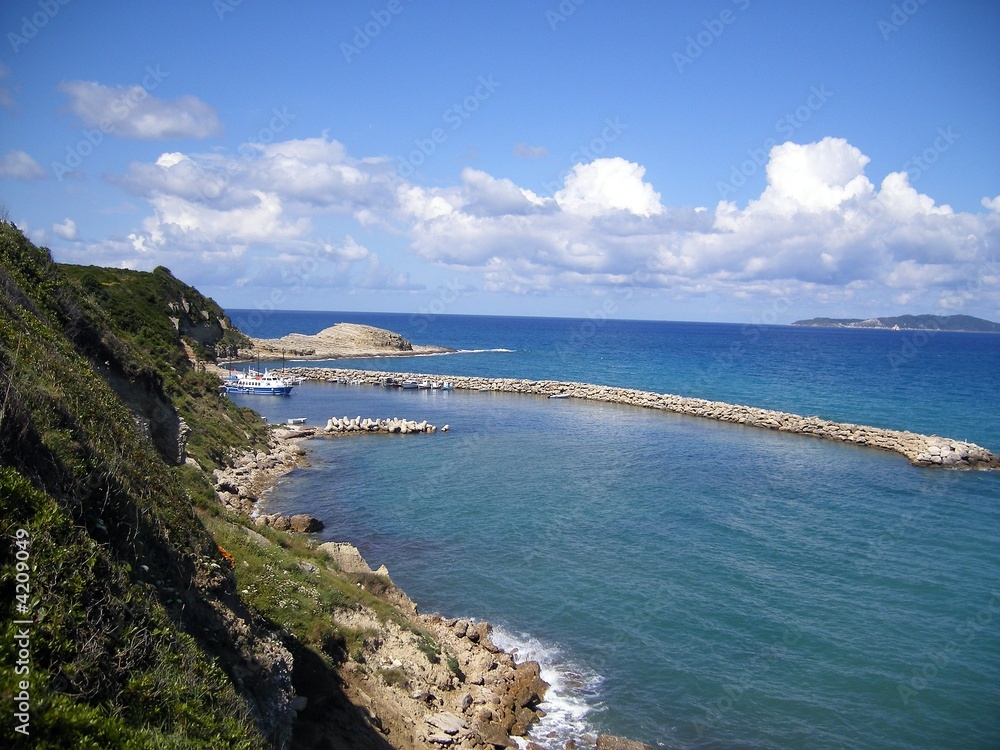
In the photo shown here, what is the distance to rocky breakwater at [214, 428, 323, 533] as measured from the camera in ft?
96.0

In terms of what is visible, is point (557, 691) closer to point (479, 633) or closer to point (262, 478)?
point (479, 633)

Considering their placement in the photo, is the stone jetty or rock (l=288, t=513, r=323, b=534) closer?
rock (l=288, t=513, r=323, b=534)

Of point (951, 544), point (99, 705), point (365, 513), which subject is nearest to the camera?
point (99, 705)

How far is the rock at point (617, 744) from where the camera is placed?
1633 centimetres

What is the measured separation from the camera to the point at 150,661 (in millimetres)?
7648

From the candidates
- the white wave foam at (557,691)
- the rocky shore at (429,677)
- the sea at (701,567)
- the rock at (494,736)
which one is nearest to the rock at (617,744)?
the sea at (701,567)

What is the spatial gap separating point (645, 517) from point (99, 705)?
29897 mm

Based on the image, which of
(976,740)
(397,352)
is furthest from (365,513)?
(397,352)

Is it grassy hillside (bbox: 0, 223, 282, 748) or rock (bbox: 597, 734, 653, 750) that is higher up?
grassy hillside (bbox: 0, 223, 282, 748)

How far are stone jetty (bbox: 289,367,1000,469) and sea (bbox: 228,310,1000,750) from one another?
92.3 inches

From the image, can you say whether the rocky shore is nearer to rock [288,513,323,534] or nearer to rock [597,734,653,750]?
rock [597,734,653,750]

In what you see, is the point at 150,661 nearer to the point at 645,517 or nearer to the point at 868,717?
the point at 868,717

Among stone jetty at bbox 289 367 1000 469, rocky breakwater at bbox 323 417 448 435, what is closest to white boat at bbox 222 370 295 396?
stone jetty at bbox 289 367 1000 469

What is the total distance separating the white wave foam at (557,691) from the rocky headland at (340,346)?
4000 inches
